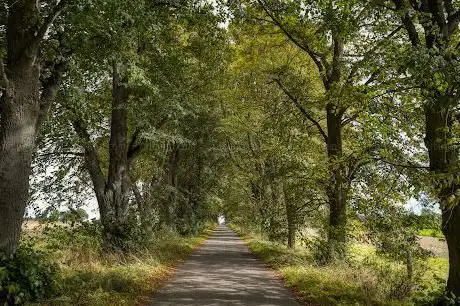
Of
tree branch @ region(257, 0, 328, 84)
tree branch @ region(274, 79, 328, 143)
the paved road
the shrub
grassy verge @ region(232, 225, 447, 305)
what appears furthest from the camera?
tree branch @ region(274, 79, 328, 143)

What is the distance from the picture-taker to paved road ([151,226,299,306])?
10273mm

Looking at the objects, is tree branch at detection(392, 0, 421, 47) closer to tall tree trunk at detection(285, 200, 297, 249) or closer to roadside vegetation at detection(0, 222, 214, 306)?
roadside vegetation at detection(0, 222, 214, 306)

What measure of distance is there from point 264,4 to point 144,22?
19.0ft

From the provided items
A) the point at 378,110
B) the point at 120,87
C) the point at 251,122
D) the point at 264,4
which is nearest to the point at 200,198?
the point at 251,122

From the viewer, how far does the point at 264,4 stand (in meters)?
14.8

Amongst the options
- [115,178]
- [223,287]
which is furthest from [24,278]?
[115,178]

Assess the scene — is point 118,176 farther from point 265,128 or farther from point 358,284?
point 358,284

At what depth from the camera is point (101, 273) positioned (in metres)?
11.9

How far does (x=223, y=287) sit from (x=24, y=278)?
18.1 feet

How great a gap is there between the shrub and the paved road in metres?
2.26

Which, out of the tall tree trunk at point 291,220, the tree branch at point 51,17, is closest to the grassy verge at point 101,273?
the tree branch at point 51,17

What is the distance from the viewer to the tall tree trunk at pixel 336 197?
15438 millimetres

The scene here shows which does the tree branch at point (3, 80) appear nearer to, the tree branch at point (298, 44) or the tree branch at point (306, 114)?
the tree branch at point (298, 44)

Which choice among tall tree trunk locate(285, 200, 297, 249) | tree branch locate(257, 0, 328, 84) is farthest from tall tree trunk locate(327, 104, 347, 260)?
tall tree trunk locate(285, 200, 297, 249)
